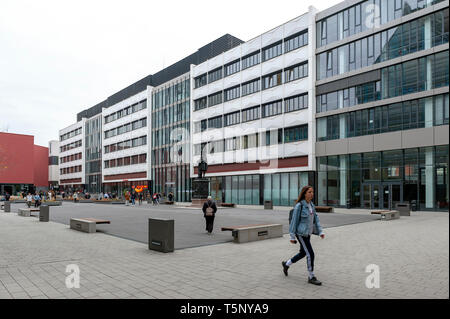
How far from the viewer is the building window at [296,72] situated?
38.2m

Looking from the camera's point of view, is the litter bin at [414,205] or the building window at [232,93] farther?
the building window at [232,93]

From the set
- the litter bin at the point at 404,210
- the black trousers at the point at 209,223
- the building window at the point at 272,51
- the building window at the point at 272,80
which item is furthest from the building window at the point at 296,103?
the black trousers at the point at 209,223

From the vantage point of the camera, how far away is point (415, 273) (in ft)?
23.5

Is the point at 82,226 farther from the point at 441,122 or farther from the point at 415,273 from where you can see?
the point at 441,122

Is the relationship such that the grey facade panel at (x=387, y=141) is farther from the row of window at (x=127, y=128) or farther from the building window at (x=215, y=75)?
the row of window at (x=127, y=128)

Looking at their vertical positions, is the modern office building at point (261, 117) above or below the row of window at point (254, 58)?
below

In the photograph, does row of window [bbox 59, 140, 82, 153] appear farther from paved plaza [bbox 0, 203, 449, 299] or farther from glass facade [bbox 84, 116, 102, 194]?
paved plaza [bbox 0, 203, 449, 299]

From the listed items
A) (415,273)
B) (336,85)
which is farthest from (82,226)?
(336,85)

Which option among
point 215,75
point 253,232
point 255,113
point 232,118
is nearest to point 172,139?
point 215,75

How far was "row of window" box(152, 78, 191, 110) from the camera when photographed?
186 ft

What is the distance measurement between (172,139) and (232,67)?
1755cm

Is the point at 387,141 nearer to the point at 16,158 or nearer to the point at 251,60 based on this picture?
the point at 251,60

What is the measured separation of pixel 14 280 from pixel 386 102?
3151cm

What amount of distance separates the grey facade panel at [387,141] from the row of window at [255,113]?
8.90 m
